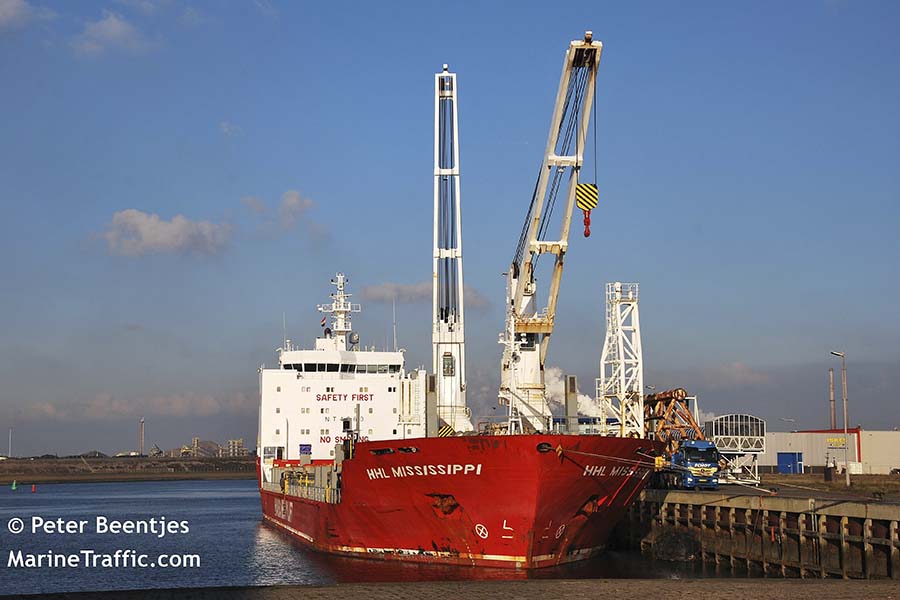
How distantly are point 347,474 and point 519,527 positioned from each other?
24.6 feet

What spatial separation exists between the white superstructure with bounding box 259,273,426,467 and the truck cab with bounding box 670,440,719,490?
12.9 metres

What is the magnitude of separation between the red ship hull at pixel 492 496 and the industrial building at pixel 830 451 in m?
34.9

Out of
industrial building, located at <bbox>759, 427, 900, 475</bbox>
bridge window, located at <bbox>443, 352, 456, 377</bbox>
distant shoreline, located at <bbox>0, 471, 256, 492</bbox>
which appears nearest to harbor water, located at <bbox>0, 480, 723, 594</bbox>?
bridge window, located at <bbox>443, 352, 456, 377</bbox>

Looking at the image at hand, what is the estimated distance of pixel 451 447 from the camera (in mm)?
27797

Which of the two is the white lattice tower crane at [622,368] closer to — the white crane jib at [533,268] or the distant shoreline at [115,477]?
the white crane jib at [533,268]

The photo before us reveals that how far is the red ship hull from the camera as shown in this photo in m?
27.1

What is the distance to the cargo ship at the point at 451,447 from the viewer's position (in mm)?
27547

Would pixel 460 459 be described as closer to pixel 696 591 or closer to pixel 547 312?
pixel 696 591

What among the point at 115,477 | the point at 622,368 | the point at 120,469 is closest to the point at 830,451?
the point at 622,368

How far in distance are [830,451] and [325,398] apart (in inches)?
1504

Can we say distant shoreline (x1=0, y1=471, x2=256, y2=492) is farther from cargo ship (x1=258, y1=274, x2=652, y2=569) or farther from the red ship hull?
the red ship hull

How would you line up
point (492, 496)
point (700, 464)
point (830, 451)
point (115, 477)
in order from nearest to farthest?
point (492, 496) < point (700, 464) < point (830, 451) < point (115, 477)

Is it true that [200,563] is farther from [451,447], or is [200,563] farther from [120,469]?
[120,469]

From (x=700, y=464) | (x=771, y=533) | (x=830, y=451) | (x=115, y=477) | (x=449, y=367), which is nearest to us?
(x=771, y=533)
